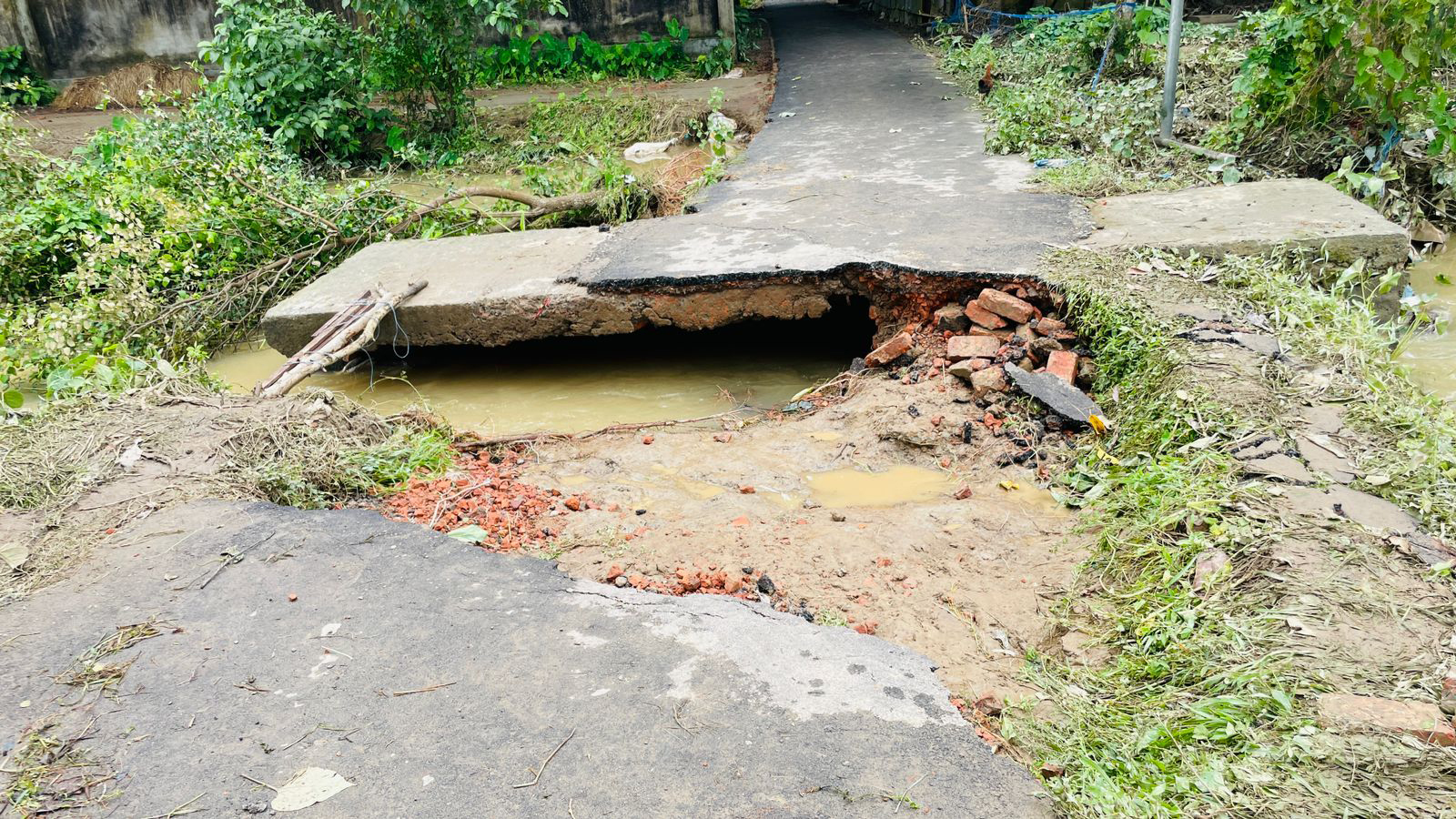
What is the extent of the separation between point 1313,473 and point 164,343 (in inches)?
214

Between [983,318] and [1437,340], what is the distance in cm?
213

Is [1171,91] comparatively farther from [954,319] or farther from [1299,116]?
[954,319]

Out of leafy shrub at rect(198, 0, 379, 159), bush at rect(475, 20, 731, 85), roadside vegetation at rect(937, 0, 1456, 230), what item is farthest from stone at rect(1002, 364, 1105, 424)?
bush at rect(475, 20, 731, 85)

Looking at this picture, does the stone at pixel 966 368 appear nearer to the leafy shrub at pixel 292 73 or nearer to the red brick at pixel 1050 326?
the red brick at pixel 1050 326

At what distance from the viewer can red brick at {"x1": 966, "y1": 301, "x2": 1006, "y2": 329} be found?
3.98m

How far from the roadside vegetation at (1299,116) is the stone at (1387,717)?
12.1ft

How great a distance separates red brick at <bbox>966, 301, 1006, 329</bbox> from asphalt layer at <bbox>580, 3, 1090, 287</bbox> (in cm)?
18

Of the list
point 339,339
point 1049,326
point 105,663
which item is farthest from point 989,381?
point 105,663

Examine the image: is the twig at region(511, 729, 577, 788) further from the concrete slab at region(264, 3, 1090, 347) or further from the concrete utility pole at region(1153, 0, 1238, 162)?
the concrete utility pole at region(1153, 0, 1238, 162)

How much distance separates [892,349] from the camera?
164 inches

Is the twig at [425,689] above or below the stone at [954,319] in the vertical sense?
below

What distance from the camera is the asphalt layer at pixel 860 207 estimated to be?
435 centimetres

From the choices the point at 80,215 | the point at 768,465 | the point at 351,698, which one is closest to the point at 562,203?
the point at 80,215

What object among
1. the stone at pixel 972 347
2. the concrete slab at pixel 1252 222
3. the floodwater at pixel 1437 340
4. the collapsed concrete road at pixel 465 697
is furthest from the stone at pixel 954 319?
the collapsed concrete road at pixel 465 697
